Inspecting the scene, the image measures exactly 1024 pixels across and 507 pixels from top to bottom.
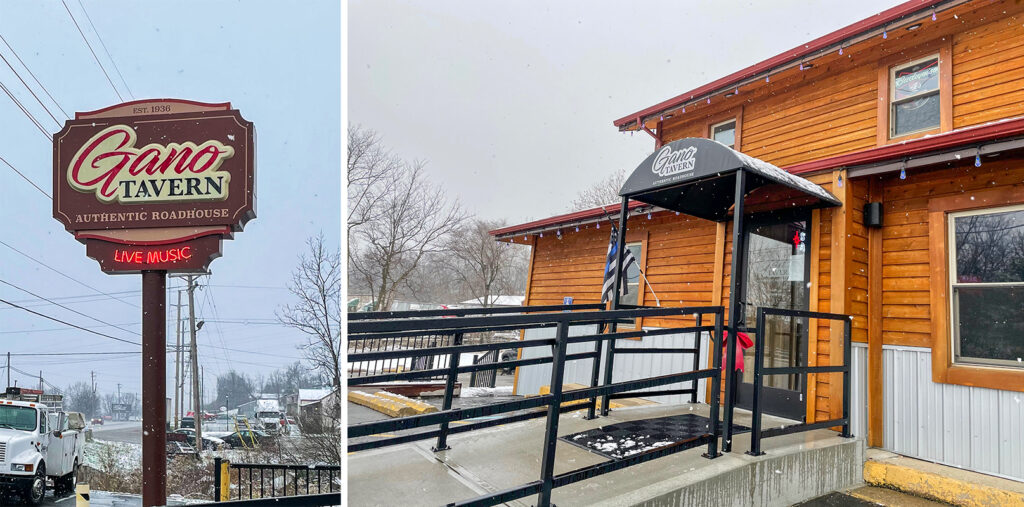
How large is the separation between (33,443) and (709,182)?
10929 millimetres

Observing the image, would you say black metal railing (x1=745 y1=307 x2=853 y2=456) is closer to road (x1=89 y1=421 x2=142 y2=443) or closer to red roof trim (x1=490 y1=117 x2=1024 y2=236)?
red roof trim (x1=490 y1=117 x2=1024 y2=236)

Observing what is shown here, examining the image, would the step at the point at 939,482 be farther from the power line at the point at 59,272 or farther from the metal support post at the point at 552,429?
the power line at the point at 59,272

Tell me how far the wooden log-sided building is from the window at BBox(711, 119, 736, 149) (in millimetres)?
1118

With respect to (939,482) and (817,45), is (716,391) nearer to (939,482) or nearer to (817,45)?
(939,482)

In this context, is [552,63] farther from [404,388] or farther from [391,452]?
[391,452]

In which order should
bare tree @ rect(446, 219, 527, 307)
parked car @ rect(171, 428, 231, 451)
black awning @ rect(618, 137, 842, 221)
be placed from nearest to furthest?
black awning @ rect(618, 137, 842, 221) < parked car @ rect(171, 428, 231, 451) < bare tree @ rect(446, 219, 527, 307)

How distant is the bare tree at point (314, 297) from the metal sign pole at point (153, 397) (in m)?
7.42

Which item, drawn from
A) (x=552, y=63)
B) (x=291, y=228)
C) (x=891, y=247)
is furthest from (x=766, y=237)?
(x=552, y=63)

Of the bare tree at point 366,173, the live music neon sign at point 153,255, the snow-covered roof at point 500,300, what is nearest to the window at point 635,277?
the live music neon sign at point 153,255

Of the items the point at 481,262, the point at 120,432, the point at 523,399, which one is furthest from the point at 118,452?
the point at 523,399

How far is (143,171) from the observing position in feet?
17.9

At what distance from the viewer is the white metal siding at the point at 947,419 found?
3245 mm

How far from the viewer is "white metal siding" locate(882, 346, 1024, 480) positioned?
3.25 meters

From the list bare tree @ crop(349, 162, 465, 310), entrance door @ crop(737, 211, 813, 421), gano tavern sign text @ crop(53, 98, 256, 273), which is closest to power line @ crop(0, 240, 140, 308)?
gano tavern sign text @ crop(53, 98, 256, 273)
